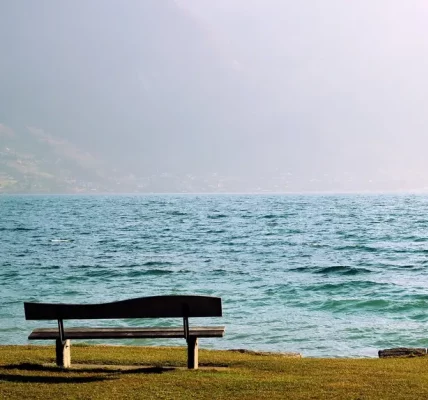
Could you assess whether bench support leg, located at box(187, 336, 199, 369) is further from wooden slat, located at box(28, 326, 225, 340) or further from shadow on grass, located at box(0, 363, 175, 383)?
shadow on grass, located at box(0, 363, 175, 383)

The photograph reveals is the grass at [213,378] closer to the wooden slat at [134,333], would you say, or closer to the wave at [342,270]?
the wooden slat at [134,333]

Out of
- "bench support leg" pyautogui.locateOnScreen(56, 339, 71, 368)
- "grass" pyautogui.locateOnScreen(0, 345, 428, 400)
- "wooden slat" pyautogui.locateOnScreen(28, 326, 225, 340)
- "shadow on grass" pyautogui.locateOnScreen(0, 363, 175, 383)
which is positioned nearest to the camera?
"grass" pyautogui.locateOnScreen(0, 345, 428, 400)

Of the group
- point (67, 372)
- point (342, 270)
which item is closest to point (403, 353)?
point (67, 372)

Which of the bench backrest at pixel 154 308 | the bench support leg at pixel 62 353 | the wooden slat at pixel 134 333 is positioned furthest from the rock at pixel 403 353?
the bench support leg at pixel 62 353

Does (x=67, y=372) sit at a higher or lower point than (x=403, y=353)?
higher

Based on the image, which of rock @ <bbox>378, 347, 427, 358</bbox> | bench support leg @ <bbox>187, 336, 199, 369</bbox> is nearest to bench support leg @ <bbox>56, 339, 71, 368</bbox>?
bench support leg @ <bbox>187, 336, 199, 369</bbox>

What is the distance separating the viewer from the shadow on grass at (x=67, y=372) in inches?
385

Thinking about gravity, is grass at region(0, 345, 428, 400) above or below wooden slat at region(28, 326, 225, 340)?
below

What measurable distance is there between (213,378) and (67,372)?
2234 mm

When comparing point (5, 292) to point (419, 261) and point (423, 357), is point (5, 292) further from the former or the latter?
point (419, 261)

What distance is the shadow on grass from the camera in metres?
9.78

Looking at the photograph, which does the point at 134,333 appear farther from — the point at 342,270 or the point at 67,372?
the point at 342,270

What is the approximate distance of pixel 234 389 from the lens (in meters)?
9.05

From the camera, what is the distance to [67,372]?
10.3m
